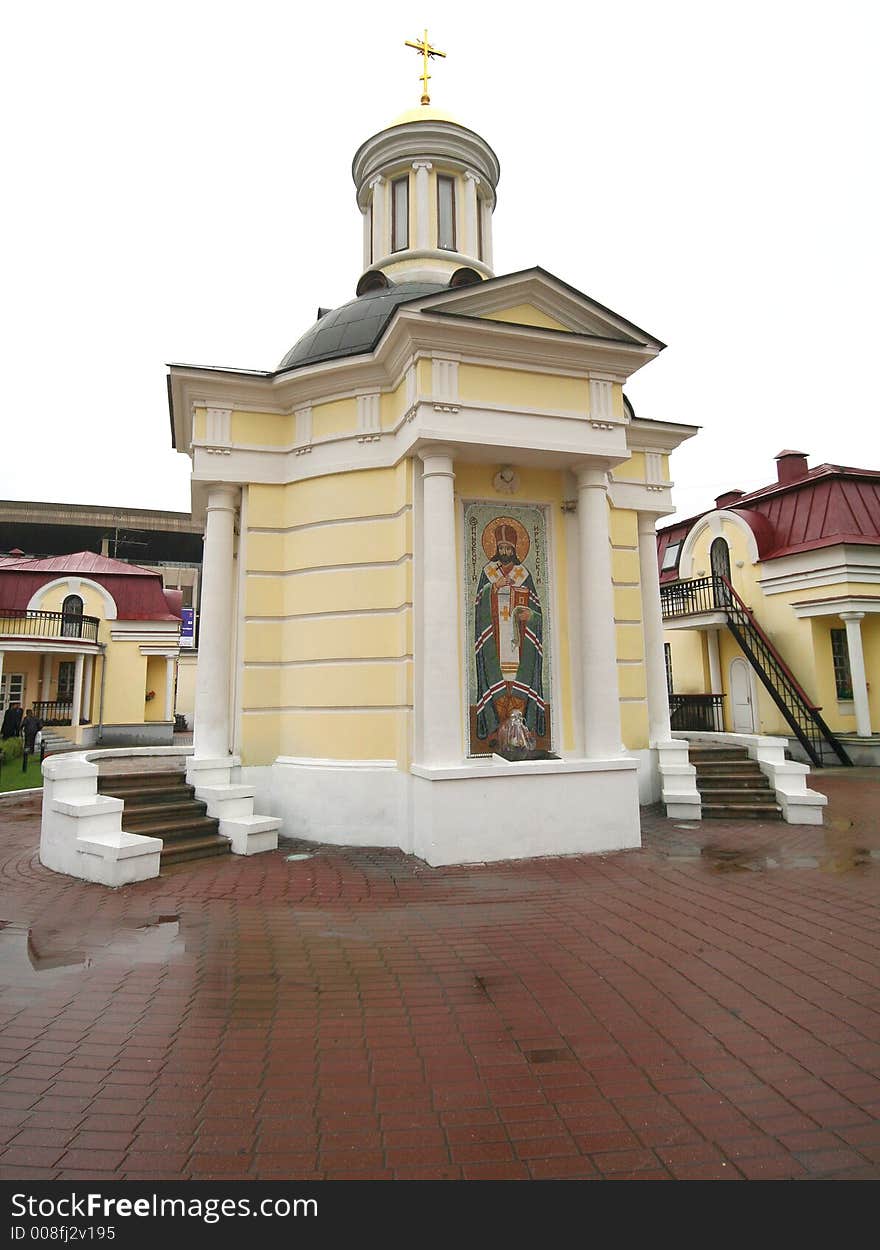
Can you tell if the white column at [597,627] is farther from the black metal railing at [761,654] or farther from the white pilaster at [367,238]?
the black metal railing at [761,654]

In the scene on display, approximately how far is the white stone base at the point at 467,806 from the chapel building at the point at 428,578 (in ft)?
0.09

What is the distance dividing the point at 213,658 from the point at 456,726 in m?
3.94

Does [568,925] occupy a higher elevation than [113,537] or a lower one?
lower

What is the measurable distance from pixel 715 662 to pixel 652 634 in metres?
10.9

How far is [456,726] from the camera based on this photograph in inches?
313

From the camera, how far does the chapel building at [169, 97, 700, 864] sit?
8.13m

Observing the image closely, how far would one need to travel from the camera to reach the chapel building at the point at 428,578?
8.13 m

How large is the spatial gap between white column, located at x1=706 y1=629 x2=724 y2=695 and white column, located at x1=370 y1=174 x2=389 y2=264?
14732mm

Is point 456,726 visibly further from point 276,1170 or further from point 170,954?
point 276,1170

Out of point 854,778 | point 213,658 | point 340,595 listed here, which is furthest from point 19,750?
point 854,778

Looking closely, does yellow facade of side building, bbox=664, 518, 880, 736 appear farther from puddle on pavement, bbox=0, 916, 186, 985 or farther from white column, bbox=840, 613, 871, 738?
puddle on pavement, bbox=0, 916, 186, 985

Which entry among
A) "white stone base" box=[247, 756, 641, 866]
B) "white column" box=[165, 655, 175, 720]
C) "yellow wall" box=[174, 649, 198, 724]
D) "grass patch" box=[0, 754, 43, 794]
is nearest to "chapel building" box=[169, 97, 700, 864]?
"white stone base" box=[247, 756, 641, 866]

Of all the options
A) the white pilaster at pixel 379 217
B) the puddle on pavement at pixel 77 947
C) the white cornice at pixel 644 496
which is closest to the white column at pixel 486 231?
the white pilaster at pixel 379 217
